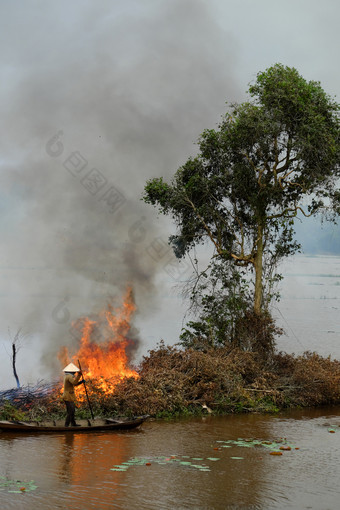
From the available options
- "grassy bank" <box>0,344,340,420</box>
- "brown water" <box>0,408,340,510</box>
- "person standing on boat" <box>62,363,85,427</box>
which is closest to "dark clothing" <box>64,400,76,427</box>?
"person standing on boat" <box>62,363,85,427</box>

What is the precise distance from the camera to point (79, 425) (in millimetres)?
17234

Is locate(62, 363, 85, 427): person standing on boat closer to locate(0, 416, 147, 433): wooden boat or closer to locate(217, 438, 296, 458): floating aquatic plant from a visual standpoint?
locate(0, 416, 147, 433): wooden boat

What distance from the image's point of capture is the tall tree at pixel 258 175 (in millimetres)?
24094

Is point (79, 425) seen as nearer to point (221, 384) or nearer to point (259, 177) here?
point (221, 384)

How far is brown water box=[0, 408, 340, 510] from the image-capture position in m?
10.8

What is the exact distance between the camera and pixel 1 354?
65.1 meters

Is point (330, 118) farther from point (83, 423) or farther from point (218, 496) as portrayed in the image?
point (218, 496)

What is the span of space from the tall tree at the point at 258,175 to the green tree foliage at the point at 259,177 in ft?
Result: 0.14

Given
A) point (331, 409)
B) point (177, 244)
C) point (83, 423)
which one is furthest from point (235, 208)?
point (83, 423)

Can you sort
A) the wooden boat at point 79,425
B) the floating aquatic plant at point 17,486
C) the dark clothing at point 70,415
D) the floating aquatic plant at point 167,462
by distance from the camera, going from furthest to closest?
the dark clothing at point 70,415 → the wooden boat at point 79,425 → the floating aquatic plant at point 167,462 → the floating aquatic plant at point 17,486

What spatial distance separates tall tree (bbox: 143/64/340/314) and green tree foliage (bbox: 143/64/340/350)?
0.04 meters

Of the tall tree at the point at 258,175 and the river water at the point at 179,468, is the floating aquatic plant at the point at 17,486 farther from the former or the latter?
the tall tree at the point at 258,175

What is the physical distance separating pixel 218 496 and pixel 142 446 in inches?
178

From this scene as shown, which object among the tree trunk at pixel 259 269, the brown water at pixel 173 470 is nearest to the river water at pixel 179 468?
the brown water at pixel 173 470
